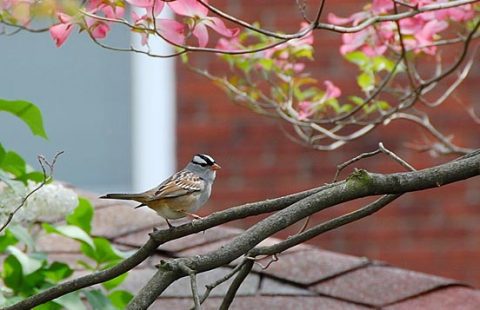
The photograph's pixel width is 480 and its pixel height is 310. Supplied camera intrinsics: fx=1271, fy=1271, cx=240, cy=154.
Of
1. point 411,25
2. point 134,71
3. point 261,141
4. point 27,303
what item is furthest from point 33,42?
point 27,303

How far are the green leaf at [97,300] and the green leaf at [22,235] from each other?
18cm

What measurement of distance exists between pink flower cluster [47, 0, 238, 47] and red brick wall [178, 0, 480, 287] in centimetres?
375

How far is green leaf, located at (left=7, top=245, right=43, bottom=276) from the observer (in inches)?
121

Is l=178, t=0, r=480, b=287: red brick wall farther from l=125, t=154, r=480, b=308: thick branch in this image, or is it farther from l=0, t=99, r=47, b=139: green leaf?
l=125, t=154, r=480, b=308: thick branch

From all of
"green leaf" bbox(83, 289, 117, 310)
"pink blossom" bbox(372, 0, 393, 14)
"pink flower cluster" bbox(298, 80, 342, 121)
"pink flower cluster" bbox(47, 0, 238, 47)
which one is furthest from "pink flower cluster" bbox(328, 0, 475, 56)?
"green leaf" bbox(83, 289, 117, 310)

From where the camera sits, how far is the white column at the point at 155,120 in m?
6.70

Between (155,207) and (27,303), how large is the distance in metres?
0.91

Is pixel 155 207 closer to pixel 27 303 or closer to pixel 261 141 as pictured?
pixel 27 303

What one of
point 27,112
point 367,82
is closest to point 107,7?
point 27,112

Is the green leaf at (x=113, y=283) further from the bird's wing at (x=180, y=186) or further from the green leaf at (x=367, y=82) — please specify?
the green leaf at (x=367, y=82)

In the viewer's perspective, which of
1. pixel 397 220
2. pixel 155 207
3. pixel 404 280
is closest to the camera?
pixel 155 207

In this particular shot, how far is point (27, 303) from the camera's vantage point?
86.0 inches

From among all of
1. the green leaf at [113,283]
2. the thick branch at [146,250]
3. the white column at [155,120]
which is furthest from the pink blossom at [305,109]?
the white column at [155,120]

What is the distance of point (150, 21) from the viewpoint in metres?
2.80
